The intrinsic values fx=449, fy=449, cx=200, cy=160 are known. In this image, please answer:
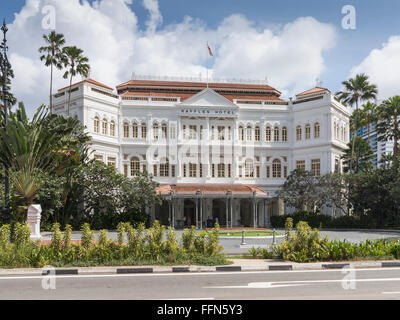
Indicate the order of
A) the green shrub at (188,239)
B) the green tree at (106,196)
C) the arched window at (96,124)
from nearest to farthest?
the green shrub at (188,239) < the green tree at (106,196) < the arched window at (96,124)

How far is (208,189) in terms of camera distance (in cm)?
3809

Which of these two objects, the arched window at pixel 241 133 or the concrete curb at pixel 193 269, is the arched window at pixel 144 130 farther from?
the concrete curb at pixel 193 269

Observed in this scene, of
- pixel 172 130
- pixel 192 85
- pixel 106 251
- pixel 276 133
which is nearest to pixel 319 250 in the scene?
pixel 106 251

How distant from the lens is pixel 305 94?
4166cm

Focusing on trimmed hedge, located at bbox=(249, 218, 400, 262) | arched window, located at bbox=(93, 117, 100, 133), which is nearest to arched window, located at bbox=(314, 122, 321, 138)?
arched window, located at bbox=(93, 117, 100, 133)

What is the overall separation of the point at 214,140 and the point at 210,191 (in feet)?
19.9

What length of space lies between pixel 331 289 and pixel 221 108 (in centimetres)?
3239

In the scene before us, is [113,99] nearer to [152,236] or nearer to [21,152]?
[21,152]

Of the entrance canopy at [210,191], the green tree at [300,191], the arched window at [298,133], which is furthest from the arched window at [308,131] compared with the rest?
the entrance canopy at [210,191]

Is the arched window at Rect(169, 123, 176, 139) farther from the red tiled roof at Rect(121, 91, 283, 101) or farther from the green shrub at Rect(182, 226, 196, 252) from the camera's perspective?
the green shrub at Rect(182, 226, 196, 252)

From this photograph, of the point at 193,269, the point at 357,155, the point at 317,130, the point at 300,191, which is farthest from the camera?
the point at 357,155

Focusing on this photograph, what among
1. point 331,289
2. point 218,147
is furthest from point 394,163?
point 331,289

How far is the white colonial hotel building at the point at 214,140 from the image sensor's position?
3981cm
